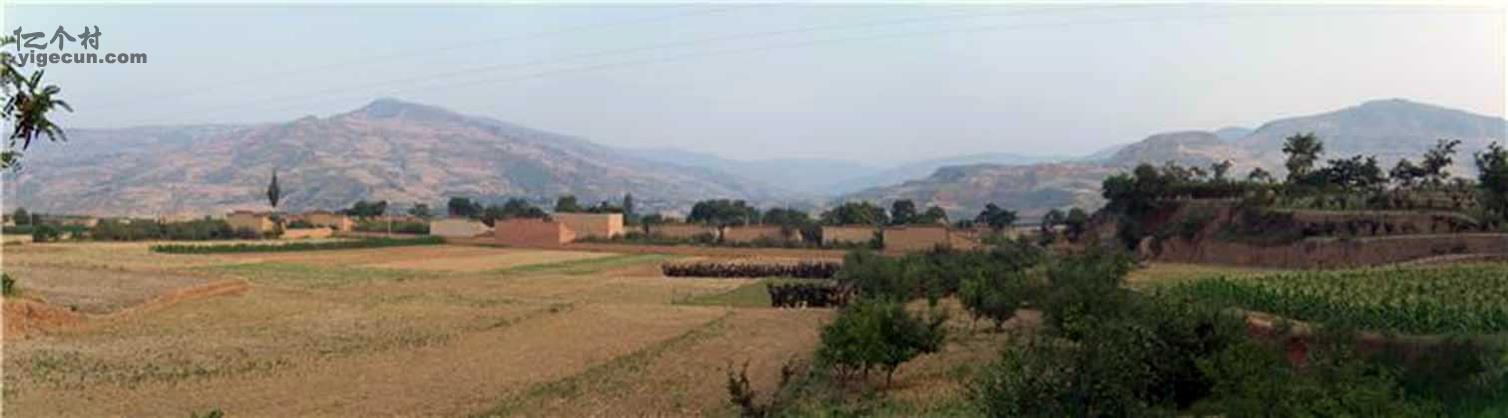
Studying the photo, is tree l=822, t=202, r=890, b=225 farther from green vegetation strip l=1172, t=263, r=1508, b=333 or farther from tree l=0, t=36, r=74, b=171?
tree l=0, t=36, r=74, b=171

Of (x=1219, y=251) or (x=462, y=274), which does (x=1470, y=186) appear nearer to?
(x=1219, y=251)

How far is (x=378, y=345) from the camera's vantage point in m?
32.7

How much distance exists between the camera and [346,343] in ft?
108

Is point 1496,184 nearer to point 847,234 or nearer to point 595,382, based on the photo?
point 595,382

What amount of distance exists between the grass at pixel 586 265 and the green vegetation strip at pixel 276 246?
820 inches

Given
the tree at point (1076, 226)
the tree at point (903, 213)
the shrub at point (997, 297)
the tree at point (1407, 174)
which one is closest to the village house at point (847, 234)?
the tree at point (1076, 226)

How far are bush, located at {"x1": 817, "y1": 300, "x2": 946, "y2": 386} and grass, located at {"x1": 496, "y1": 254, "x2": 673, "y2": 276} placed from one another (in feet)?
164

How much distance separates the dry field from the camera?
22438 mm

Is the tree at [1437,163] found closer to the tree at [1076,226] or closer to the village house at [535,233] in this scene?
the tree at [1076,226]

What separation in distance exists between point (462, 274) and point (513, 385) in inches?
1818

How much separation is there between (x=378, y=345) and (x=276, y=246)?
62810 mm

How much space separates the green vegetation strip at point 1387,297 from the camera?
80.4 ft

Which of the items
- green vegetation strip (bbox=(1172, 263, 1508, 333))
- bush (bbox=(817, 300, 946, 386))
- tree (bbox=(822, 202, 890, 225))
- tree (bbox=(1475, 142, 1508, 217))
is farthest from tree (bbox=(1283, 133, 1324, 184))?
bush (bbox=(817, 300, 946, 386))

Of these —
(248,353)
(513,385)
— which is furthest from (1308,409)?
(248,353)
